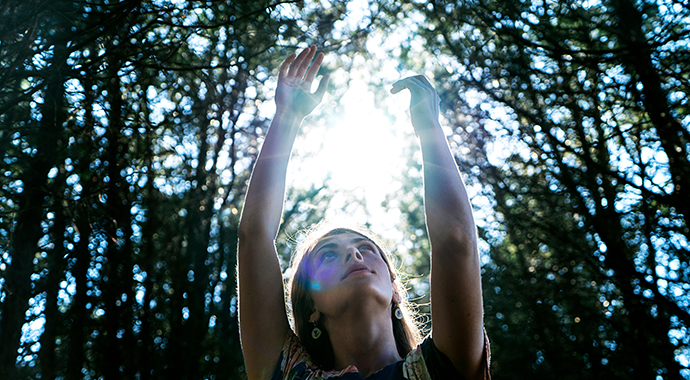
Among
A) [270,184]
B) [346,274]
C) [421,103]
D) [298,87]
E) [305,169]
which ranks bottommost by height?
[346,274]

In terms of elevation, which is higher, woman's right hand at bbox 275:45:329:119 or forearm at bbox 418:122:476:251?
woman's right hand at bbox 275:45:329:119

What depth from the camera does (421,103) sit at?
1.58 metres

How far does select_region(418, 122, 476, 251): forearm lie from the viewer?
127cm

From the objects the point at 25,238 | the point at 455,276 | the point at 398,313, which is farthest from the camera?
the point at 25,238

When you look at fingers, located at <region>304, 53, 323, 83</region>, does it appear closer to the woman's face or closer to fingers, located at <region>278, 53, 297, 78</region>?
fingers, located at <region>278, 53, 297, 78</region>

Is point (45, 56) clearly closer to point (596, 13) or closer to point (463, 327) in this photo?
point (463, 327)

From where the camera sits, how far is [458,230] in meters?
1.26

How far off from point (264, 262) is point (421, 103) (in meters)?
0.79

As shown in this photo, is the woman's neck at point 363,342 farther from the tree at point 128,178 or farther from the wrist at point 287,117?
the tree at point 128,178

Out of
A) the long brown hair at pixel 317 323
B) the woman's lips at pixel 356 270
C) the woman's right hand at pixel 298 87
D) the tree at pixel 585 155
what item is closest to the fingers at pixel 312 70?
the woman's right hand at pixel 298 87

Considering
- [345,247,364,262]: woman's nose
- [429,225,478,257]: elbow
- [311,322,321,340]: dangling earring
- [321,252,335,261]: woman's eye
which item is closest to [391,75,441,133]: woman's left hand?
[429,225,478,257]: elbow

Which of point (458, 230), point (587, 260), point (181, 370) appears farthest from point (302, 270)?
point (181, 370)

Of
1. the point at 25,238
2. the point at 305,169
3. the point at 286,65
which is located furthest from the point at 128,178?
the point at 286,65

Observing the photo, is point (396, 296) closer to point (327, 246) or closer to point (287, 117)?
point (327, 246)
